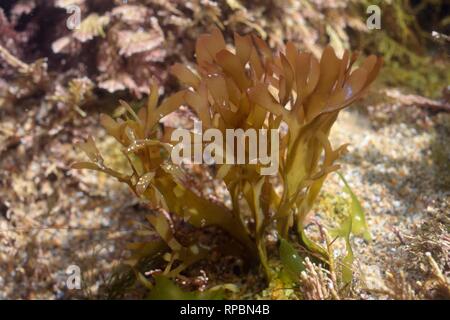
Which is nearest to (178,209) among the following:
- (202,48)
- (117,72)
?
(202,48)

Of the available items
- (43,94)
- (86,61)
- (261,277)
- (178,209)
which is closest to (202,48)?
(178,209)

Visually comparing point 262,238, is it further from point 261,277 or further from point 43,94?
point 43,94

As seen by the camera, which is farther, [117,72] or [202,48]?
[117,72]

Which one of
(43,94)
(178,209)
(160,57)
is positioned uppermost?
(160,57)
